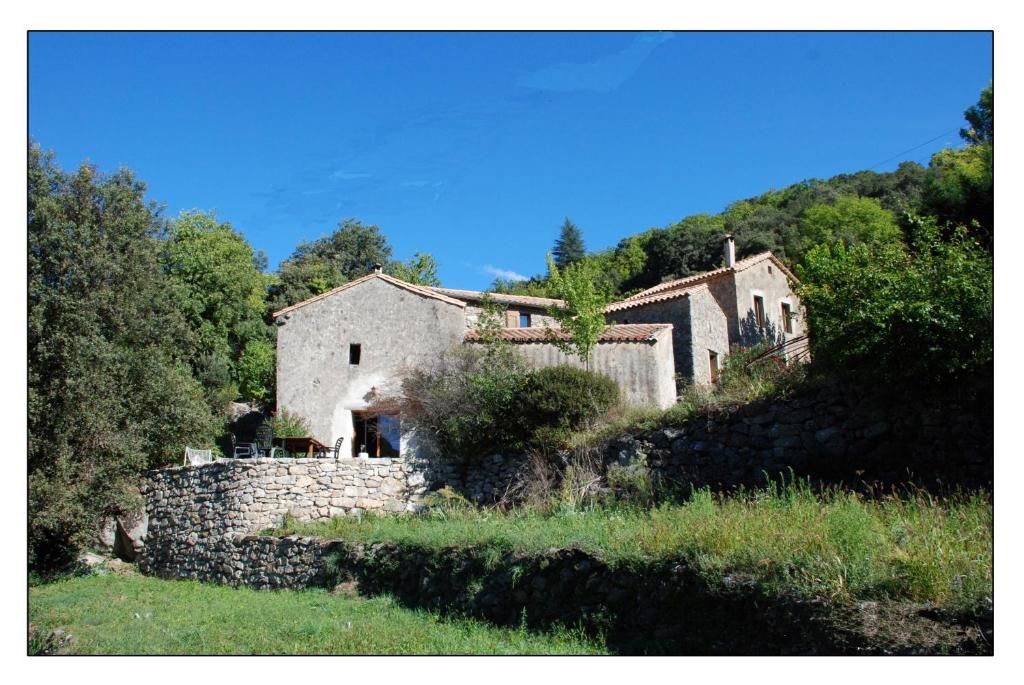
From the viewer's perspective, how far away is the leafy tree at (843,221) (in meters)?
37.2

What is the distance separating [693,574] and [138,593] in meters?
11.4

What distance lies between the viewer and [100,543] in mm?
18078

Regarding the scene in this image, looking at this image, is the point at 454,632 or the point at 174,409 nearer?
the point at 454,632

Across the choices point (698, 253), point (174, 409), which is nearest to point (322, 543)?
point (174, 409)

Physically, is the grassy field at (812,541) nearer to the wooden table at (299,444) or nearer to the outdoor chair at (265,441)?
the wooden table at (299,444)

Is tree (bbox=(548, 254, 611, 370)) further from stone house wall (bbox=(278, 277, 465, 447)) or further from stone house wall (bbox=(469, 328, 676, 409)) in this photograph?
stone house wall (bbox=(278, 277, 465, 447))

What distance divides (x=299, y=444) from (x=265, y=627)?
9312 millimetres

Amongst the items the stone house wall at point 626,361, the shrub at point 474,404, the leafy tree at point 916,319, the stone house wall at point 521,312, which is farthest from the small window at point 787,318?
the leafy tree at point 916,319

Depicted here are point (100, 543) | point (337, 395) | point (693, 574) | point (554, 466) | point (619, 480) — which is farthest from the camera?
point (337, 395)

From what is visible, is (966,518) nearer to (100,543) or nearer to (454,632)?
(454,632)

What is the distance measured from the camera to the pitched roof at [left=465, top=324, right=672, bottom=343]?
2216cm

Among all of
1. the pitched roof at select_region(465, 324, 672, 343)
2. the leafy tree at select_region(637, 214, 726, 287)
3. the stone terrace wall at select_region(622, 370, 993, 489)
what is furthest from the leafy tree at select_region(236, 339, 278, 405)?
the leafy tree at select_region(637, 214, 726, 287)

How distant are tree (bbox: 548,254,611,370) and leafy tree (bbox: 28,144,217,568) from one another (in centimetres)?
958

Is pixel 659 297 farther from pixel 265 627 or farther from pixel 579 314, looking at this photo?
pixel 265 627
